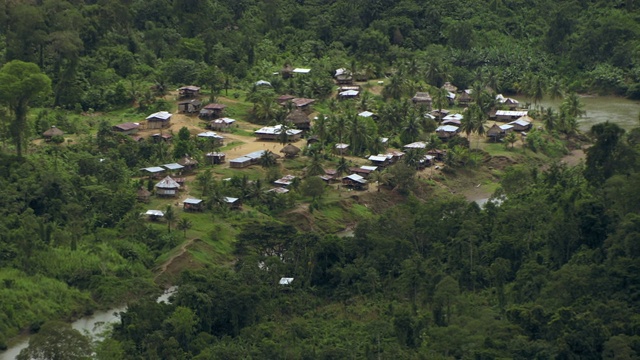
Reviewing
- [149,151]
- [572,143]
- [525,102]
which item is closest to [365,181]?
[149,151]

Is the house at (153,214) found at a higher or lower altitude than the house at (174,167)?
lower

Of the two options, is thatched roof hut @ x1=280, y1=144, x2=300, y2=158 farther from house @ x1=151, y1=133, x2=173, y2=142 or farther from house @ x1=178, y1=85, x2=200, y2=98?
house @ x1=178, y1=85, x2=200, y2=98

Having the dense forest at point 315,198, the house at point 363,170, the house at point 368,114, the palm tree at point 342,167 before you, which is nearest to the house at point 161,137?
the dense forest at point 315,198

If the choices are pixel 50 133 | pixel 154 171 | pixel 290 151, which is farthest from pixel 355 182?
pixel 50 133

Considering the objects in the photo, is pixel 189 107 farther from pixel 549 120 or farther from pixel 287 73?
pixel 549 120

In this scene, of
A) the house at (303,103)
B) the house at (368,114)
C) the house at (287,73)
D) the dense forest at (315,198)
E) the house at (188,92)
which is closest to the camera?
the dense forest at (315,198)

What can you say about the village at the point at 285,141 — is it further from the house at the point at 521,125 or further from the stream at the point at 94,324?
the stream at the point at 94,324
